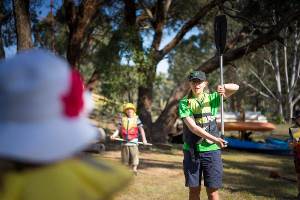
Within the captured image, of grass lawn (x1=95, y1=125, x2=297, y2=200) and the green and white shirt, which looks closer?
the green and white shirt

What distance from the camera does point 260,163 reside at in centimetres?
1314

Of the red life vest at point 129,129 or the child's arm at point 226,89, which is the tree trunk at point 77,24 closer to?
the red life vest at point 129,129

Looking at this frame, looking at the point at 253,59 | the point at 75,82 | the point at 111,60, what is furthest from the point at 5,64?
the point at 253,59

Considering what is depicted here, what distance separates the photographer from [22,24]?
36.2 ft

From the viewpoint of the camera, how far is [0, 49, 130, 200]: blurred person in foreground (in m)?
1.48

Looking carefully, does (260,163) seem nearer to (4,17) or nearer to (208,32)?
(4,17)

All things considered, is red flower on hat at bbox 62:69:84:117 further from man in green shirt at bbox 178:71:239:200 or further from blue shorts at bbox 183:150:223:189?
blue shorts at bbox 183:150:223:189

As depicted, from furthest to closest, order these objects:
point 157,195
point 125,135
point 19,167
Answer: point 125,135 < point 157,195 < point 19,167

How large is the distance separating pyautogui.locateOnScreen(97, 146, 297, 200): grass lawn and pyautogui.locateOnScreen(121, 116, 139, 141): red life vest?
0.81m

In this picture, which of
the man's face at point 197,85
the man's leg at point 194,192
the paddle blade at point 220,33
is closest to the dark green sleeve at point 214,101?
the man's face at point 197,85

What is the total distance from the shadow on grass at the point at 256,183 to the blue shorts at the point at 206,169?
341 cm

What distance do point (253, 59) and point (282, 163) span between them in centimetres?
3064

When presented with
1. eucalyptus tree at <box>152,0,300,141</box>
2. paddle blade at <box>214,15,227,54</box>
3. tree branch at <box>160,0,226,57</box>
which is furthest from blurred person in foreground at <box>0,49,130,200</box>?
tree branch at <box>160,0,226,57</box>

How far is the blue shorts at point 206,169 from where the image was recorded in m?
5.16
